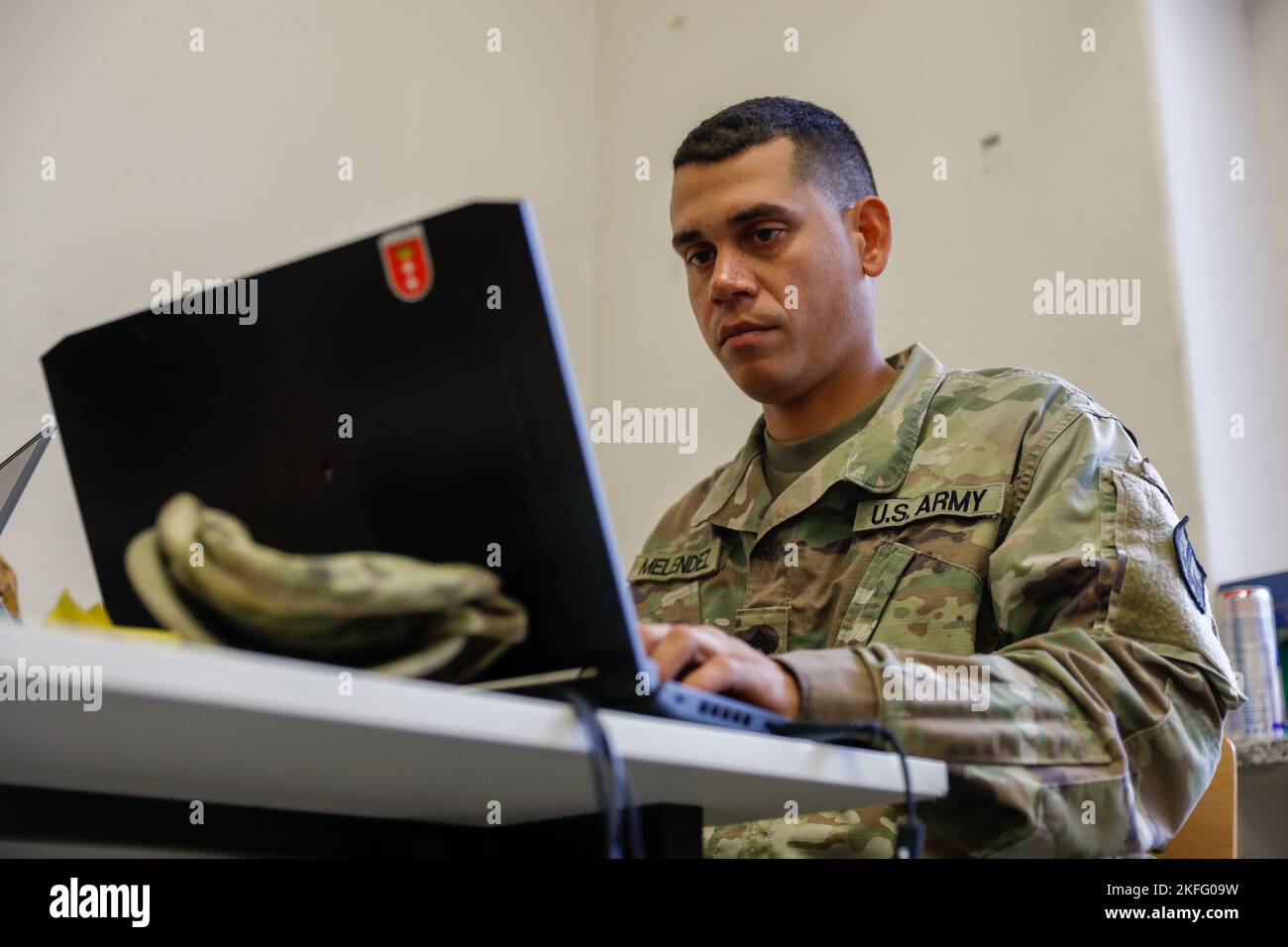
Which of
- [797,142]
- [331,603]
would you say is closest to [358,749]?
[331,603]

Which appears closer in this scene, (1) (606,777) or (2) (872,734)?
(1) (606,777)

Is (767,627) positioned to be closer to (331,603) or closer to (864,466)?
(864,466)

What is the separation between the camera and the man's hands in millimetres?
659

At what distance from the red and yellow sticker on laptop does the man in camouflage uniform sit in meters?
0.23

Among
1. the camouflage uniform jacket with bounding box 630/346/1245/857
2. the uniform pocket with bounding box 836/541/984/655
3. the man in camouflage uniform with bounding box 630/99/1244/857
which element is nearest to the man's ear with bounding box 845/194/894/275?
the man in camouflage uniform with bounding box 630/99/1244/857

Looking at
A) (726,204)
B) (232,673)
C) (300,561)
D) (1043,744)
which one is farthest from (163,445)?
(726,204)

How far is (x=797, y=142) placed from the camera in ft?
5.11

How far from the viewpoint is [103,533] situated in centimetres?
76

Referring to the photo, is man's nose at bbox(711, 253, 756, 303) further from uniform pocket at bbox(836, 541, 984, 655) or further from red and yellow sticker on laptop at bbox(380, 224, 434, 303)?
red and yellow sticker on laptop at bbox(380, 224, 434, 303)

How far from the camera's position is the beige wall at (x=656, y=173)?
1867 millimetres

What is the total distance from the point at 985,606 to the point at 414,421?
73 centimetres

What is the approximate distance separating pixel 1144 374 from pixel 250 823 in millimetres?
1519

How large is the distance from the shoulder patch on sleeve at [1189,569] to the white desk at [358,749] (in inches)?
16.1

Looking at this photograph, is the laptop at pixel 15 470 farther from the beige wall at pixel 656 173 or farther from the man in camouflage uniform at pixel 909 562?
the beige wall at pixel 656 173
